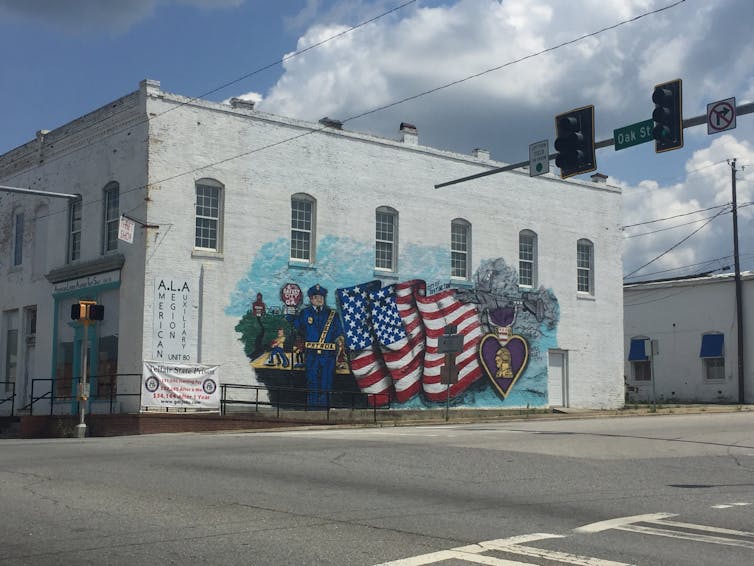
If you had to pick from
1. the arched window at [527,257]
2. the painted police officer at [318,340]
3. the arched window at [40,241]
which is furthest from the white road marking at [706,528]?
the arched window at [527,257]

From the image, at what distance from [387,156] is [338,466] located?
20392 millimetres

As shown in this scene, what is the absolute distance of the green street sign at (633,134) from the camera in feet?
57.8

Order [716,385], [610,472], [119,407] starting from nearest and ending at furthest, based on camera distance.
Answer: [610,472]
[119,407]
[716,385]

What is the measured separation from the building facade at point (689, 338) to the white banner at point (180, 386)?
25.5 m

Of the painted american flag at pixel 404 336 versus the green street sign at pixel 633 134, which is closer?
the green street sign at pixel 633 134

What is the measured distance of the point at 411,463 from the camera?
46.7 feet

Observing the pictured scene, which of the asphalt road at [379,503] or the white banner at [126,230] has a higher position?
the white banner at [126,230]

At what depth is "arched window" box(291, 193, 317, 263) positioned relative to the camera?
101 feet

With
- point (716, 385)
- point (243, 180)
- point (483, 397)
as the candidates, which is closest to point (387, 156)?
point (243, 180)

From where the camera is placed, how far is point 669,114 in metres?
16.7

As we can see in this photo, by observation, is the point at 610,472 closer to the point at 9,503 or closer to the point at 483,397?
the point at 9,503

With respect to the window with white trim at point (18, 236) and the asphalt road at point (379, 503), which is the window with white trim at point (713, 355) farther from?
the window with white trim at point (18, 236)

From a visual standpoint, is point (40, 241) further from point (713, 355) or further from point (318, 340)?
point (713, 355)

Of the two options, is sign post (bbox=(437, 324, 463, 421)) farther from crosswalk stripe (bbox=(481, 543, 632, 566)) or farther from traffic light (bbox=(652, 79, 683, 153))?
crosswalk stripe (bbox=(481, 543, 632, 566))
